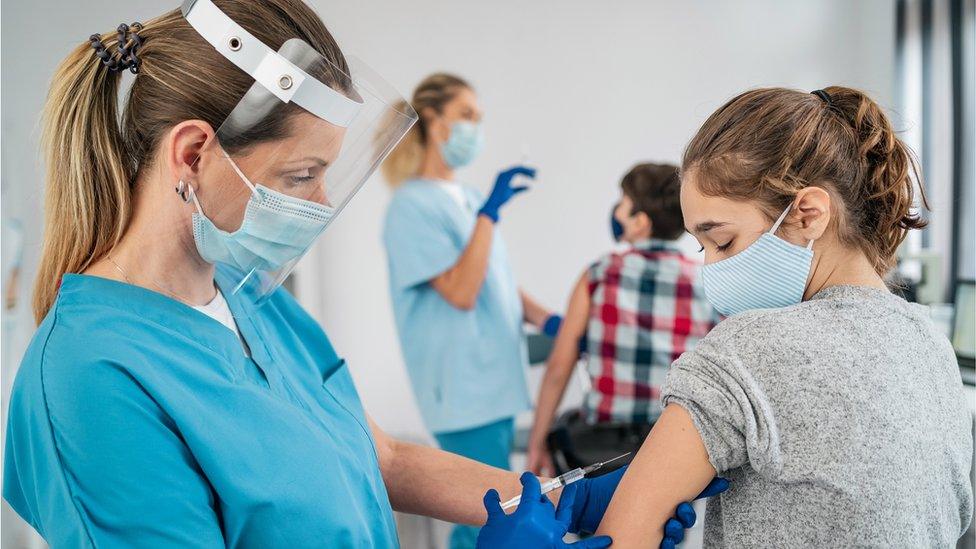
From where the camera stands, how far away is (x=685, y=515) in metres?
0.80

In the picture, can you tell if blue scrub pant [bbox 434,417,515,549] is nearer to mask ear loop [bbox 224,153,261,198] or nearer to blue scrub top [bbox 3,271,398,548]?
blue scrub top [bbox 3,271,398,548]

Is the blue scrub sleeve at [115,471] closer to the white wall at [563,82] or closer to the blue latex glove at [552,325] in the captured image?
the blue latex glove at [552,325]

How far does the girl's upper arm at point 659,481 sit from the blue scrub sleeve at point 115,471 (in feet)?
1.33

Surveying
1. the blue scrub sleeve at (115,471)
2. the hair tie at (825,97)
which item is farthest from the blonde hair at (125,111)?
the hair tie at (825,97)

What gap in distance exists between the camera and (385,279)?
3.54 m

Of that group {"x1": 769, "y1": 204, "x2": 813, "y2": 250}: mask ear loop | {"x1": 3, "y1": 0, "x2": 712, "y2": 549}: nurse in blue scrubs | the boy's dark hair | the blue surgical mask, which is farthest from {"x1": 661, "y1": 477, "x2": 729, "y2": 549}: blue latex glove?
the blue surgical mask

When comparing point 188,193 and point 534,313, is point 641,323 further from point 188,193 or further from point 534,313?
point 188,193

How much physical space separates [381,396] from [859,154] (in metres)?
2.97

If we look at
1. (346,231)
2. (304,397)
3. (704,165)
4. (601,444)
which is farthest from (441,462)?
(346,231)

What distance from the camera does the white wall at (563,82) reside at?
11.4ft

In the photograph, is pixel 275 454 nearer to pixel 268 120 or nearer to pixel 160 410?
pixel 160 410

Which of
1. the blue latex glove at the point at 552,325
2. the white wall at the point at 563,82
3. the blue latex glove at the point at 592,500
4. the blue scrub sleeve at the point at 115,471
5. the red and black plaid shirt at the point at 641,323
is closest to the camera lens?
the blue scrub sleeve at the point at 115,471

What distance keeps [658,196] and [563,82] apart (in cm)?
172

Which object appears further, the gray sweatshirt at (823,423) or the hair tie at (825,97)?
the hair tie at (825,97)
